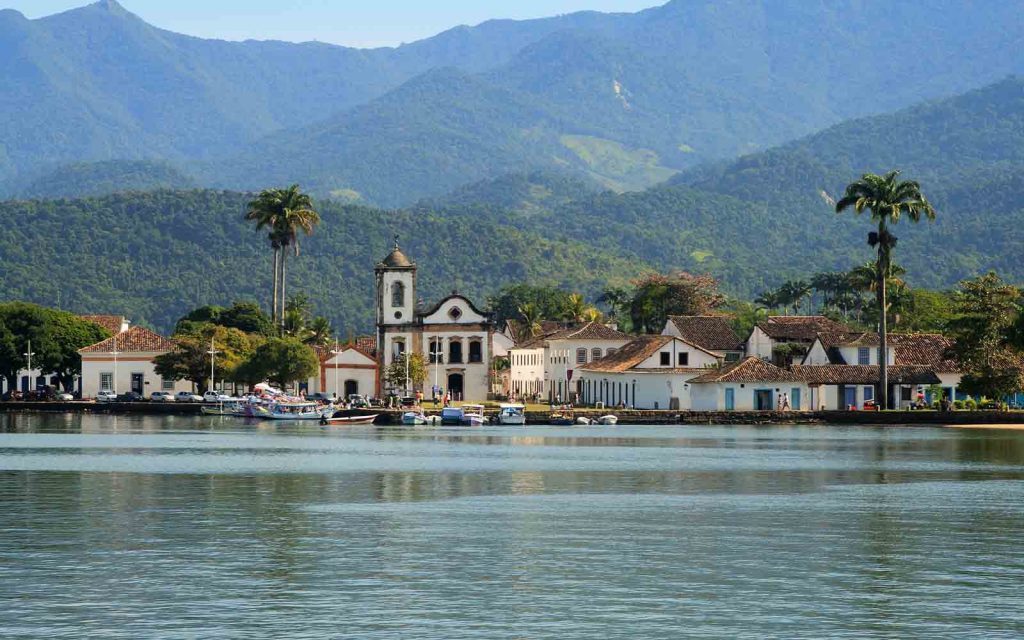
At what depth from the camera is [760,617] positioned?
31.3 meters

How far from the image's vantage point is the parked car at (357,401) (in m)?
136

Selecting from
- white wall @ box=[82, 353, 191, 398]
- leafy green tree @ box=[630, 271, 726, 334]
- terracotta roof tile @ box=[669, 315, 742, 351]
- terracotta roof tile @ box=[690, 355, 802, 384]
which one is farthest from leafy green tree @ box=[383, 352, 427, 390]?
leafy green tree @ box=[630, 271, 726, 334]

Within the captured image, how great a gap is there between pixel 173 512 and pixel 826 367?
7861 centimetres

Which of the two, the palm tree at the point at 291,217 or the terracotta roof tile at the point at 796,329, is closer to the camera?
the terracotta roof tile at the point at 796,329

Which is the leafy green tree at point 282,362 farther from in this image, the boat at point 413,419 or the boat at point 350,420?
the boat at point 413,419

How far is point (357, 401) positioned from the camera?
462 ft

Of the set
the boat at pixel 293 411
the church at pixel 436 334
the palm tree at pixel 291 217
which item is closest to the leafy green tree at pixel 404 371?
the church at pixel 436 334

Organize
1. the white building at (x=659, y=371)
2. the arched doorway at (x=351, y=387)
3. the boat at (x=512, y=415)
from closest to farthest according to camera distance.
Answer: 1. the boat at (x=512, y=415)
2. the white building at (x=659, y=371)
3. the arched doorway at (x=351, y=387)

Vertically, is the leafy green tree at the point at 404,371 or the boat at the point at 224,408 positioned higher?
the leafy green tree at the point at 404,371

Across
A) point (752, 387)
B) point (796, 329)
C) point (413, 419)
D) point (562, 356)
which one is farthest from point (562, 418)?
point (562, 356)

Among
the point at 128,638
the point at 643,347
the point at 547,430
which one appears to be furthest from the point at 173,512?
the point at 643,347

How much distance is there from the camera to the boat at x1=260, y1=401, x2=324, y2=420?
129250 mm

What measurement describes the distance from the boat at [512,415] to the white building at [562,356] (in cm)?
2178

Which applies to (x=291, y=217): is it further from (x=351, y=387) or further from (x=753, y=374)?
(x=753, y=374)
